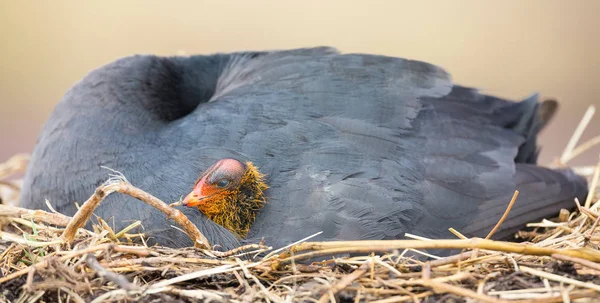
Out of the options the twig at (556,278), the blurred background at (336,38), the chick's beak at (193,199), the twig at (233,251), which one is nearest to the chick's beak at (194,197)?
the chick's beak at (193,199)

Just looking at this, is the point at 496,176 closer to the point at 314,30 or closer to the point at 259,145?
the point at 259,145

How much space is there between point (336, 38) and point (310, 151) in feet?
19.4

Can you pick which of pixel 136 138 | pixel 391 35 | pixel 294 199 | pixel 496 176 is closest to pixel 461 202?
pixel 496 176

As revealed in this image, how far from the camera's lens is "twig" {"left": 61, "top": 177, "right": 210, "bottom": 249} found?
2680 mm

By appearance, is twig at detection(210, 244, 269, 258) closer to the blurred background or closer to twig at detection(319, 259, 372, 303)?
twig at detection(319, 259, 372, 303)

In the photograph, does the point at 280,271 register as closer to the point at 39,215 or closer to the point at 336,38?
the point at 39,215

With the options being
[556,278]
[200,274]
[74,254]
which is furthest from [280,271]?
[556,278]

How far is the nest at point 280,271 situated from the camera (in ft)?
8.32

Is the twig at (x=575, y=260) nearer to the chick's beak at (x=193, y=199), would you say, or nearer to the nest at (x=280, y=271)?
the nest at (x=280, y=271)

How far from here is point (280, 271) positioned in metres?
2.79

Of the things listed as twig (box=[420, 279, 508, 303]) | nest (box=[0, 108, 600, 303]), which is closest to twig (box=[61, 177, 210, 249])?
nest (box=[0, 108, 600, 303])

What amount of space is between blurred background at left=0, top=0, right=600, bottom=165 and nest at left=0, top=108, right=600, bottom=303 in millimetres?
5777

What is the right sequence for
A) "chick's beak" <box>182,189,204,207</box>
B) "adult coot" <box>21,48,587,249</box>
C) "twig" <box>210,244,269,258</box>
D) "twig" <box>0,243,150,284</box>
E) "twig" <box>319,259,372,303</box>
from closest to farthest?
1. "twig" <box>319,259,372,303</box>
2. "twig" <box>0,243,150,284</box>
3. "twig" <box>210,244,269,258</box>
4. "chick's beak" <box>182,189,204,207</box>
5. "adult coot" <box>21,48,587,249</box>

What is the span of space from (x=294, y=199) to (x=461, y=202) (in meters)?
0.87
